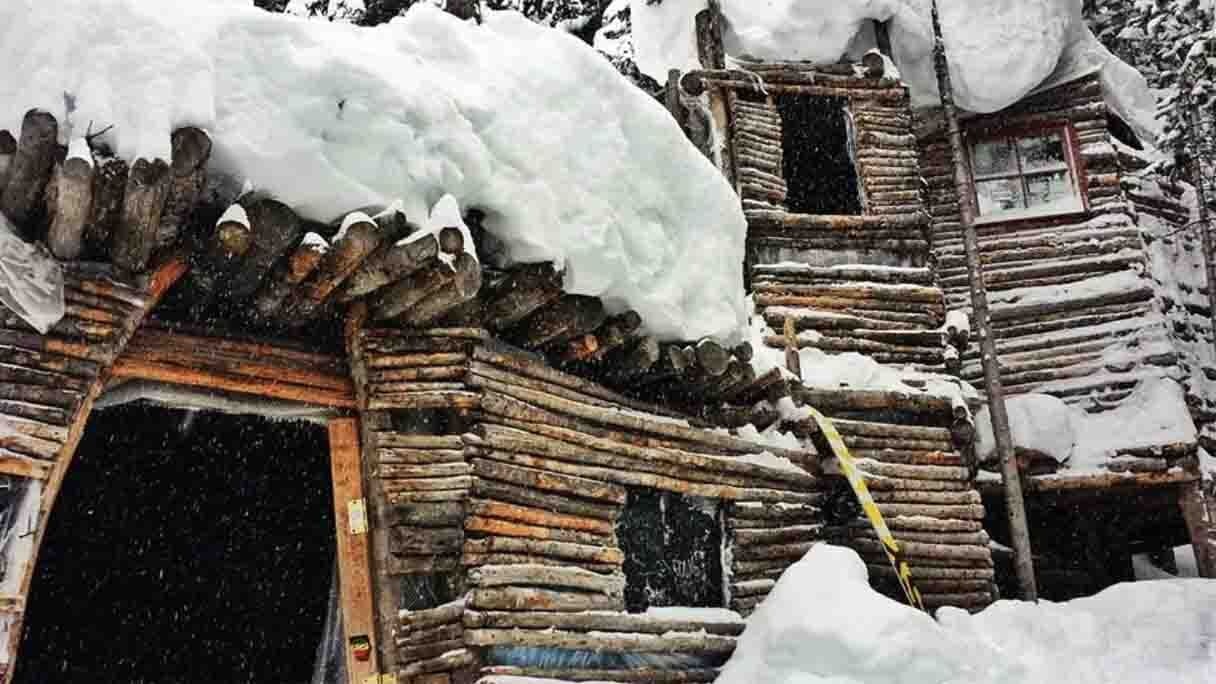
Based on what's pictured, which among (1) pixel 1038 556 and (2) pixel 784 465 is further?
(1) pixel 1038 556

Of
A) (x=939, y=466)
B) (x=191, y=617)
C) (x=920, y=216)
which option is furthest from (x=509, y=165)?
(x=920, y=216)

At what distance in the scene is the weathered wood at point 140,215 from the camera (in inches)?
205

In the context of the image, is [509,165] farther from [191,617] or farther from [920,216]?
[920,216]

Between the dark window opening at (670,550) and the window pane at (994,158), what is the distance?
26.4 feet

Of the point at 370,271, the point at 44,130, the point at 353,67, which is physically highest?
the point at 353,67

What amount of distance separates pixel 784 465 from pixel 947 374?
3084 mm

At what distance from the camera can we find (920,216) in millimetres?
12547

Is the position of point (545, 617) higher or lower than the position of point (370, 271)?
lower

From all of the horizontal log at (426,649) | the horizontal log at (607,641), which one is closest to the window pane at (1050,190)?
the horizontal log at (607,641)

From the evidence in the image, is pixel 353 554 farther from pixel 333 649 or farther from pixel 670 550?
pixel 670 550

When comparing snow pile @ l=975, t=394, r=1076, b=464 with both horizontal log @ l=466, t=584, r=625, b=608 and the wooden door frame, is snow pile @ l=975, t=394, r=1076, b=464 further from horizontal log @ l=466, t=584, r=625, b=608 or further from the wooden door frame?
the wooden door frame

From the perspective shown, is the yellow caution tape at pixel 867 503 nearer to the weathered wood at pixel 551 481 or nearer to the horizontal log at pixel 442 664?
the weathered wood at pixel 551 481

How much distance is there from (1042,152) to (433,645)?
38.3 feet

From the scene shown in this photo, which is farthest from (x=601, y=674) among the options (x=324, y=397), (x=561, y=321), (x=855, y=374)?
(x=855, y=374)
